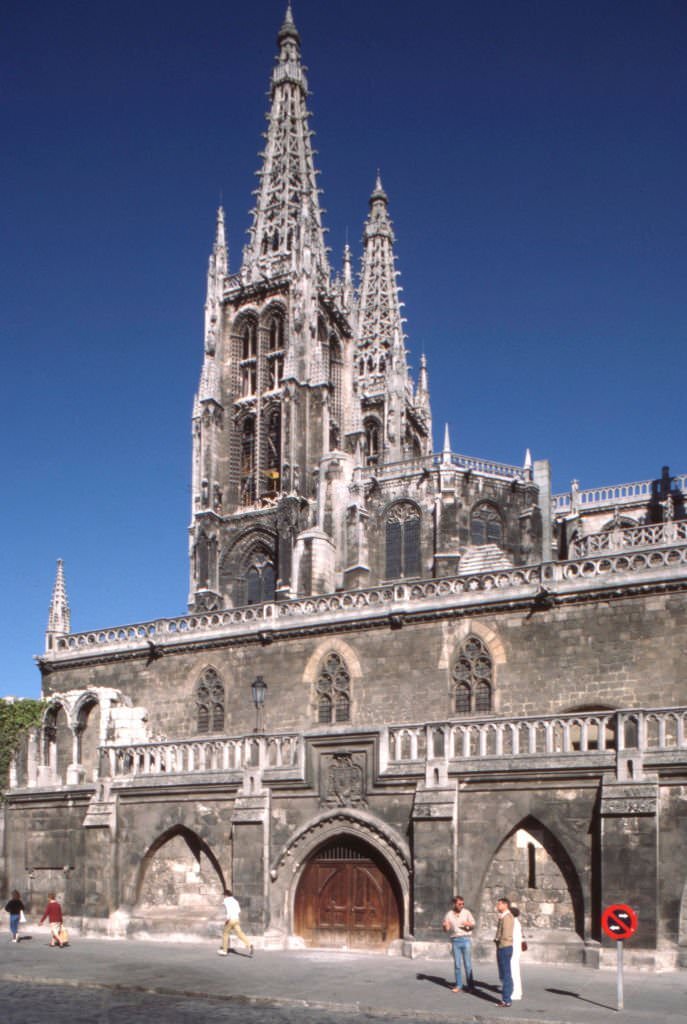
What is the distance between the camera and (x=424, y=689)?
28.3m

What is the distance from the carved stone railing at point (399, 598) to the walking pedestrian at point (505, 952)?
37.6 feet

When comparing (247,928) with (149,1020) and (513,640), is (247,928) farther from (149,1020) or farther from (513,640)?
(513,640)

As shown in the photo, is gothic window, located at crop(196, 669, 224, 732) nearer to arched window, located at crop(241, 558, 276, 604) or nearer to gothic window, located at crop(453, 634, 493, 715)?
gothic window, located at crop(453, 634, 493, 715)

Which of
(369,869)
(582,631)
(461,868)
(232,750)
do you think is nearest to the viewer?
(461,868)

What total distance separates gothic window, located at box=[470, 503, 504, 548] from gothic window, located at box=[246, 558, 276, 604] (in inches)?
526

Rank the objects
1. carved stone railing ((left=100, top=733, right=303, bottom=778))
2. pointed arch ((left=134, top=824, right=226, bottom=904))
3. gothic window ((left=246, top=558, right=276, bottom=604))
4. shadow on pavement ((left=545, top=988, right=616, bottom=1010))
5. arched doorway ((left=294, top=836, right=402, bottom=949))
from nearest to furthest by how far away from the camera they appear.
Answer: shadow on pavement ((left=545, top=988, right=616, bottom=1010)) < arched doorway ((left=294, top=836, right=402, bottom=949)) < carved stone railing ((left=100, top=733, right=303, bottom=778)) < pointed arch ((left=134, top=824, right=226, bottom=904)) < gothic window ((left=246, top=558, right=276, bottom=604))

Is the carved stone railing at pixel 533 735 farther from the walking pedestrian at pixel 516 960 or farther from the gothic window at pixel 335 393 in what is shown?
the gothic window at pixel 335 393

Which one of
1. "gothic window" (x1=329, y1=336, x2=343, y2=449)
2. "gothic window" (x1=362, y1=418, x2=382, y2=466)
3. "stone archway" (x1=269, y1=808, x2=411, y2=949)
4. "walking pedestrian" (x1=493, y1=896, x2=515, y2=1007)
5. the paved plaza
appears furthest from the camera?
"gothic window" (x1=362, y1=418, x2=382, y2=466)

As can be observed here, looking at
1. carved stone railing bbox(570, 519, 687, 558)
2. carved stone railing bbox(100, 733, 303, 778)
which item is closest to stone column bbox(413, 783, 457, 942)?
carved stone railing bbox(100, 733, 303, 778)

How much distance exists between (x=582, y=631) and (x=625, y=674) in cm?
144

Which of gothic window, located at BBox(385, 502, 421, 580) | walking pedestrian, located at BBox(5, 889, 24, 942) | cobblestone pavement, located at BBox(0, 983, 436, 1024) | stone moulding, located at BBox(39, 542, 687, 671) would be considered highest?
gothic window, located at BBox(385, 502, 421, 580)

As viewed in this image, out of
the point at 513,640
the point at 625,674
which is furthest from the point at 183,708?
the point at 625,674

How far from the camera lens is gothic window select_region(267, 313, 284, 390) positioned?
62.5 metres

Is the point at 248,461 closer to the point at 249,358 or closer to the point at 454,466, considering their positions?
the point at 249,358
